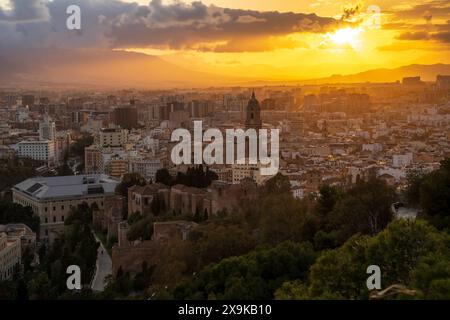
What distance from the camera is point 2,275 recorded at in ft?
23.1

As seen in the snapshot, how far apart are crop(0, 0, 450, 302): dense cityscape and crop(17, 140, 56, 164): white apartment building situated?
40mm

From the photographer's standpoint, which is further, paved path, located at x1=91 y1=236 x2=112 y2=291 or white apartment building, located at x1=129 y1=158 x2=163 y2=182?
white apartment building, located at x1=129 y1=158 x2=163 y2=182

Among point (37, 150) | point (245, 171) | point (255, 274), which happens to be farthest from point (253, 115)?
point (255, 274)

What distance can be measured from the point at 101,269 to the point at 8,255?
1.34 metres

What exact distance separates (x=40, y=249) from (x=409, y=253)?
207 inches

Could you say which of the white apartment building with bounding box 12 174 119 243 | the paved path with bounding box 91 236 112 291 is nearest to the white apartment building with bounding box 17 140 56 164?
the white apartment building with bounding box 12 174 119 243

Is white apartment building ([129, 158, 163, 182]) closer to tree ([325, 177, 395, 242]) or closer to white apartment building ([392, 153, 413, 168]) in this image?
white apartment building ([392, 153, 413, 168])

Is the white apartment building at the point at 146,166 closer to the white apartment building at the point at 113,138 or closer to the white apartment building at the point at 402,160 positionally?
the white apartment building at the point at 113,138

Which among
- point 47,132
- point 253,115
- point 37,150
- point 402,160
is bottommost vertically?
point 37,150

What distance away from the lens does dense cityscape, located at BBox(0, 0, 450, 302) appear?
3463mm

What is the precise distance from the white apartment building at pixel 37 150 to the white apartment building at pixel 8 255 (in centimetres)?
985

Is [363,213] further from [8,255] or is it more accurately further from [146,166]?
[146,166]

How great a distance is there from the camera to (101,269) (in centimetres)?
650
